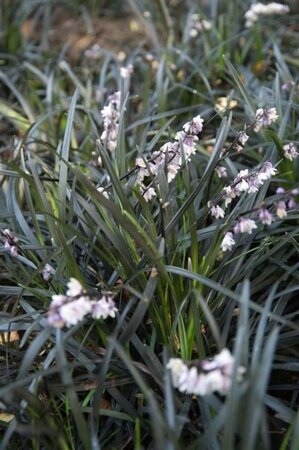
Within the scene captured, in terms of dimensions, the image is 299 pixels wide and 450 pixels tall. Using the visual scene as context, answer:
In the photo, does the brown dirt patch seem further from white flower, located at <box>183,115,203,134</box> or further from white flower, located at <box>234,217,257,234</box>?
white flower, located at <box>234,217,257,234</box>

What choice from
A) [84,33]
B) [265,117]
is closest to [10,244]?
[265,117]

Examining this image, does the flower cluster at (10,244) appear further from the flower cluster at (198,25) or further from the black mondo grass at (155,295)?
the flower cluster at (198,25)

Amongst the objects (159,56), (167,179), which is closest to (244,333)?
(167,179)

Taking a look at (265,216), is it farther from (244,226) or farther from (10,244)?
(10,244)

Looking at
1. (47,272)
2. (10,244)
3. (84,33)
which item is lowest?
(47,272)

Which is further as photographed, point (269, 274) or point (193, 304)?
point (269, 274)

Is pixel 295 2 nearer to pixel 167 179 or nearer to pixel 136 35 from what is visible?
pixel 136 35

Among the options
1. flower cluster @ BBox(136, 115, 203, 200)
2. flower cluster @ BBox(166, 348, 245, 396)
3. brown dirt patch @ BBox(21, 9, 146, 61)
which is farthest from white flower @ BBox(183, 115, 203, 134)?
brown dirt patch @ BBox(21, 9, 146, 61)
